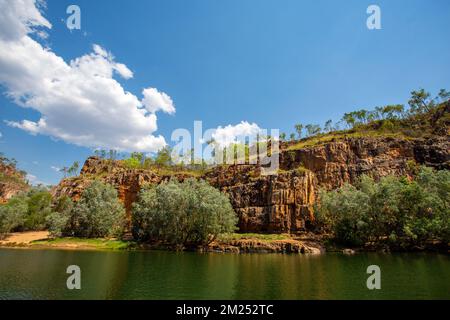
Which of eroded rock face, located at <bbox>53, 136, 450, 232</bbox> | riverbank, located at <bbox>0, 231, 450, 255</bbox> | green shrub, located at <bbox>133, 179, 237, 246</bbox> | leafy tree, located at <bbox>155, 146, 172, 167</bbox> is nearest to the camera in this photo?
riverbank, located at <bbox>0, 231, 450, 255</bbox>

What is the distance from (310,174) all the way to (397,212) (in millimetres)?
26872

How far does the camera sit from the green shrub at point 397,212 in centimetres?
5128

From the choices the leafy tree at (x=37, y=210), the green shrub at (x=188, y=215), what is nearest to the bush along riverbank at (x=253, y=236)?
the green shrub at (x=188, y=215)

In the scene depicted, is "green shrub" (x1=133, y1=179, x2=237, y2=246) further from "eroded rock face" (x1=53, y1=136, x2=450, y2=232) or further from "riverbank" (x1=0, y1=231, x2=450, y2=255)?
"eroded rock face" (x1=53, y1=136, x2=450, y2=232)

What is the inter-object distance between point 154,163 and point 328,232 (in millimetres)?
81411

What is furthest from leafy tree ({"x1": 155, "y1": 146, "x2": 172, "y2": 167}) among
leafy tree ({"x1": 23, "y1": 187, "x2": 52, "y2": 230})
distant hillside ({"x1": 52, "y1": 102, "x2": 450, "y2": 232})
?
leafy tree ({"x1": 23, "y1": 187, "x2": 52, "y2": 230})

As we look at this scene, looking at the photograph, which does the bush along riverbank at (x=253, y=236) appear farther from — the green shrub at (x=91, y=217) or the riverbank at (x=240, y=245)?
the riverbank at (x=240, y=245)

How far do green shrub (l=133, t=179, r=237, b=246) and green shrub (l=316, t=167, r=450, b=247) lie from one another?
83.4ft

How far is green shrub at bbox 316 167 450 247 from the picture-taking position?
2019 inches
